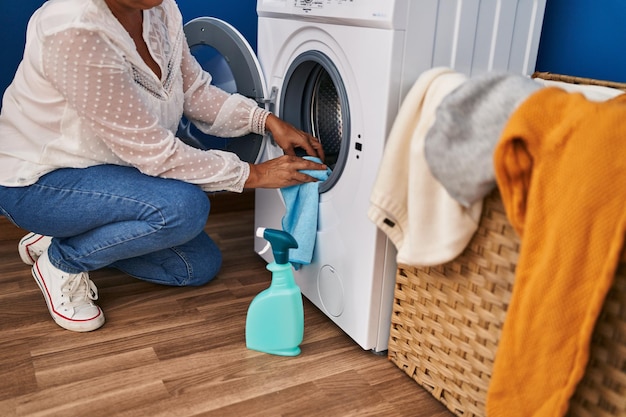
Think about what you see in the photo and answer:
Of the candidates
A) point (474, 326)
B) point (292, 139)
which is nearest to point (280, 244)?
point (292, 139)

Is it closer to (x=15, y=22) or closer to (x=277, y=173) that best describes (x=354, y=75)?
(x=277, y=173)

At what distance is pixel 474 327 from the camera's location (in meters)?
1.15

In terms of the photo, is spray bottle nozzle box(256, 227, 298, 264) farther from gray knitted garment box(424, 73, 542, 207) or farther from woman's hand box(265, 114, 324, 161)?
gray knitted garment box(424, 73, 542, 207)

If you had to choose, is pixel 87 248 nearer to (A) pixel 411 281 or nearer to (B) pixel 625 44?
(A) pixel 411 281

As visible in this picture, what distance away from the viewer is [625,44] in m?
1.43

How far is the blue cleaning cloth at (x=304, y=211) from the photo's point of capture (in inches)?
59.2

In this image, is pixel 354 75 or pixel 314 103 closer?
pixel 354 75

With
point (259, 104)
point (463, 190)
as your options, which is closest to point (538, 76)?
point (463, 190)

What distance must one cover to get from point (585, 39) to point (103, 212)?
1.30 m

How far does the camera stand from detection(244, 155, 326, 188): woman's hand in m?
1.46

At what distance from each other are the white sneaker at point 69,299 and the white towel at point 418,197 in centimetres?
78

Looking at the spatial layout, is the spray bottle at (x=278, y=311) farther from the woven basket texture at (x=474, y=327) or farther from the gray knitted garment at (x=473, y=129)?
the gray knitted garment at (x=473, y=129)

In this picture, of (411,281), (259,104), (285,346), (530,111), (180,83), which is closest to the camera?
(530,111)

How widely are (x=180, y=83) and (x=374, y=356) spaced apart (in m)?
0.87
